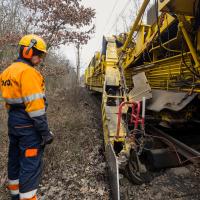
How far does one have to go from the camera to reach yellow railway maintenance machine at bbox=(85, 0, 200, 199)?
11.8 ft

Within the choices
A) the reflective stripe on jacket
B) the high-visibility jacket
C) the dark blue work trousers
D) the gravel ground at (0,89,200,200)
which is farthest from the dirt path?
the reflective stripe on jacket

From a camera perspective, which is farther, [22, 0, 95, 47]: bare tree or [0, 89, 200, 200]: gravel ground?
[22, 0, 95, 47]: bare tree

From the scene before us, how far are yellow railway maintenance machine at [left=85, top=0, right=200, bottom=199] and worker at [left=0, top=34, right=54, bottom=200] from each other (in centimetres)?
115

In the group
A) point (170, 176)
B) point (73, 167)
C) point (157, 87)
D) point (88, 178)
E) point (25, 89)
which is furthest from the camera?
point (157, 87)

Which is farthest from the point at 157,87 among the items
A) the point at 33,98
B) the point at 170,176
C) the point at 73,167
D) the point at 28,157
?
the point at 28,157

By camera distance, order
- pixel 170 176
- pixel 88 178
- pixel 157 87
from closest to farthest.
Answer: pixel 88 178
pixel 170 176
pixel 157 87

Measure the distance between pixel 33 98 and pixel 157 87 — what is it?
3.70 metres

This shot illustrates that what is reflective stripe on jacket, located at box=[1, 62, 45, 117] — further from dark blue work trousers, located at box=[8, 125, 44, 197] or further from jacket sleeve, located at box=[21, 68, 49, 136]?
dark blue work trousers, located at box=[8, 125, 44, 197]

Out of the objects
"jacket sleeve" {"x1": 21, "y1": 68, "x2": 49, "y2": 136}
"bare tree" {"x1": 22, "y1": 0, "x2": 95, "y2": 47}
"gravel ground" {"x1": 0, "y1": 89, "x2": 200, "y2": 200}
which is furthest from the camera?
"bare tree" {"x1": 22, "y1": 0, "x2": 95, "y2": 47}

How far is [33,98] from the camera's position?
2709mm

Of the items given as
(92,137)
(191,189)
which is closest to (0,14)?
(92,137)

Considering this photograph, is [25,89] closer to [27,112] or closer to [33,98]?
[33,98]

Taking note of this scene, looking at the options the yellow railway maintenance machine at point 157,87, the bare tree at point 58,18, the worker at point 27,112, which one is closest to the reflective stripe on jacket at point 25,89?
the worker at point 27,112

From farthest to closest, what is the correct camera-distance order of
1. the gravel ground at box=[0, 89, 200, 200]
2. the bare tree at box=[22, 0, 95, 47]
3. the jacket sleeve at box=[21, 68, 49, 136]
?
1. the bare tree at box=[22, 0, 95, 47]
2. the gravel ground at box=[0, 89, 200, 200]
3. the jacket sleeve at box=[21, 68, 49, 136]
